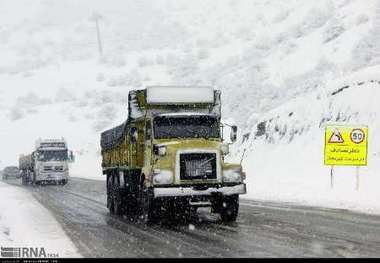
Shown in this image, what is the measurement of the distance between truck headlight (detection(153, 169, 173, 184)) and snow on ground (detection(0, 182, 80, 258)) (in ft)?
8.23

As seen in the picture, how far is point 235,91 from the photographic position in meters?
54.5

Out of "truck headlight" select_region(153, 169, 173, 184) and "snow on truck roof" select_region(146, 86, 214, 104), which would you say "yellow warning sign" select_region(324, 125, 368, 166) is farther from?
"truck headlight" select_region(153, 169, 173, 184)

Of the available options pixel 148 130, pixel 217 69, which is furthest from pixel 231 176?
pixel 217 69

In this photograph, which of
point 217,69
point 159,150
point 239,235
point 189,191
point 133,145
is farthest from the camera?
point 217,69

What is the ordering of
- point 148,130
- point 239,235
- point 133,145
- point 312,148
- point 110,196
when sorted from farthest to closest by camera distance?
point 312,148 → point 110,196 → point 133,145 → point 148,130 → point 239,235

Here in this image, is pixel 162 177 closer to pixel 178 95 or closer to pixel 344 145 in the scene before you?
pixel 178 95

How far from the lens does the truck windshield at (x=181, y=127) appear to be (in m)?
18.1

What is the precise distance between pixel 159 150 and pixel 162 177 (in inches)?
27.5

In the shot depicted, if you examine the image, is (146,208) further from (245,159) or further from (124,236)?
(245,159)

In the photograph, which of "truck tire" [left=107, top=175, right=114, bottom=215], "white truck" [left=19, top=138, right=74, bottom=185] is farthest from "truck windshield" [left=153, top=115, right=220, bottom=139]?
"white truck" [left=19, top=138, right=74, bottom=185]

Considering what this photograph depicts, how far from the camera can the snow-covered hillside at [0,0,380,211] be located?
116ft

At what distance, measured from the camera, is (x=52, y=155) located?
1793 inches

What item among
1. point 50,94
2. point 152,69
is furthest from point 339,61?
point 50,94

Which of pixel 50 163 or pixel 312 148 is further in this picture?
pixel 50 163
